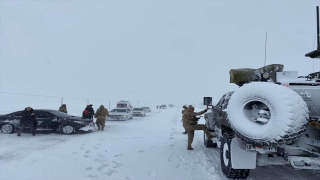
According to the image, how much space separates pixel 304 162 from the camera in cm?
421

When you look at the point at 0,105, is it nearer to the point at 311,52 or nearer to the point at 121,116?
the point at 121,116

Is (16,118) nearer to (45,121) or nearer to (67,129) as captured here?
(45,121)

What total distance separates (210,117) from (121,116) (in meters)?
16.2

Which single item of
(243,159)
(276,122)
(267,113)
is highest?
(267,113)

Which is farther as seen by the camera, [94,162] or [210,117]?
[210,117]

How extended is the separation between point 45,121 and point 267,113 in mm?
11514

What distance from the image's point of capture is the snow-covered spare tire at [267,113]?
3783 millimetres

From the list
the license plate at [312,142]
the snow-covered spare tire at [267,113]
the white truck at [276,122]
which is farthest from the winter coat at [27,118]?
the license plate at [312,142]

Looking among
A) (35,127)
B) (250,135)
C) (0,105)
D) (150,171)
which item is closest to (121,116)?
(35,127)

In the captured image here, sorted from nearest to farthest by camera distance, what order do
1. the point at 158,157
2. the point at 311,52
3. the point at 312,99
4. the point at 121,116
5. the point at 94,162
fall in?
the point at 312,99 < the point at 311,52 < the point at 94,162 < the point at 158,157 < the point at 121,116

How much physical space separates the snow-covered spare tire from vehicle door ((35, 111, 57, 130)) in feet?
35.4

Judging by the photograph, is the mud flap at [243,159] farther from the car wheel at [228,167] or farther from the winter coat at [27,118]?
the winter coat at [27,118]

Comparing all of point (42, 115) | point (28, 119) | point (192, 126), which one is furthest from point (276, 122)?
point (42, 115)

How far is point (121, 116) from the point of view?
24109 mm
